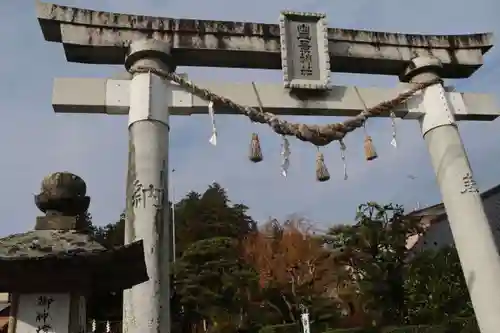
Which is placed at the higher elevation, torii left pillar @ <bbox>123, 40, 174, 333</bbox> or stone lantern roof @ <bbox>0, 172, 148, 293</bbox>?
torii left pillar @ <bbox>123, 40, 174, 333</bbox>

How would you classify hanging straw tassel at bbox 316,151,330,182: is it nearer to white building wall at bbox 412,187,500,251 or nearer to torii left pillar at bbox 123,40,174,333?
torii left pillar at bbox 123,40,174,333

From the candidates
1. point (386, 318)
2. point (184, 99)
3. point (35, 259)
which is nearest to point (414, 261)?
point (386, 318)

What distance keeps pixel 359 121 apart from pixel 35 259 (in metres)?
5.88

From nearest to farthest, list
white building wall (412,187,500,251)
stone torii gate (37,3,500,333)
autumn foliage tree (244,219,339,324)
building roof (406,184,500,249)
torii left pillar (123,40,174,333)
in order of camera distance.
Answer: torii left pillar (123,40,174,333), stone torii gate (37,3,500,333), white building wall (412,187,500,251), building roof (406,184,500,249), autumn foliage tree (244,219,339,324)

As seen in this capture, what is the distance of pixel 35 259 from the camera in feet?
9.97

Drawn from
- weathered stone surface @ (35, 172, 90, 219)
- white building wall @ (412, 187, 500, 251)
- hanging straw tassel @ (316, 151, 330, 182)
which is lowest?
weathered stone surface @ (35, 172, 90, 219)

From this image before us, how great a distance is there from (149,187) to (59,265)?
11.3 feet

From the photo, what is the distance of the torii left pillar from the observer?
6055 millimetres

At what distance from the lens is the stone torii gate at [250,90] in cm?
657

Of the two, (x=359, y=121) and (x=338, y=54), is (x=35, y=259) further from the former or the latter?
(x=338, y=54)

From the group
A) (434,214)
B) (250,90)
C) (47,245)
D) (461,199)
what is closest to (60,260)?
(47,245)

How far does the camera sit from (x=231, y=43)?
26.3 ft

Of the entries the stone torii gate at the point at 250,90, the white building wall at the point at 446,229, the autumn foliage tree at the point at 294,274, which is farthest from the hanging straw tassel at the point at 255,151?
the autumn foliage tree at the point at 294,274

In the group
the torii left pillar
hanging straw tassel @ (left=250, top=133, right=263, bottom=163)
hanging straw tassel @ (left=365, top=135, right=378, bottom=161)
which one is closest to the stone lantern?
the torii left pillar
